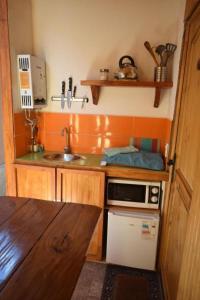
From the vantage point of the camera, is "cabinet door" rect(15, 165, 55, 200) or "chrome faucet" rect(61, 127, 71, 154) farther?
"chrome faucet" rect(61, 127, 71, 154)

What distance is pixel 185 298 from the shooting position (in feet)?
3.56

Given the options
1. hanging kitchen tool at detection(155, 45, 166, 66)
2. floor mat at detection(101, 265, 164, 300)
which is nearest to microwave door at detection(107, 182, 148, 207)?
floor mat at detection(101, 265, 164, 300)

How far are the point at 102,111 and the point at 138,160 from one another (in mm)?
719

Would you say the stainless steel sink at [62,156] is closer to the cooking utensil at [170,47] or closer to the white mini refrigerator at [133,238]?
the white mini refrigerator at [133,238]

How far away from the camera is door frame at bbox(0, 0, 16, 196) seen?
195 centimetres

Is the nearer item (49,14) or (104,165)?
(104,165)

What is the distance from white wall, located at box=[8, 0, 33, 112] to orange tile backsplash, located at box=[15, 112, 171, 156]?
0.32 m

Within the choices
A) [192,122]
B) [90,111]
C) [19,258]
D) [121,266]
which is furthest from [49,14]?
[121,266]

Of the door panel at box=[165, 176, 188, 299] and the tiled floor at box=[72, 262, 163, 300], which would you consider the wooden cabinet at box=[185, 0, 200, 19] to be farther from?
the tiled floor at box=[72, 262, 163, 300]

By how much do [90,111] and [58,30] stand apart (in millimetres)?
892

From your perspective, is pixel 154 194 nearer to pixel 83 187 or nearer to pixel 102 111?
pixel 83 187

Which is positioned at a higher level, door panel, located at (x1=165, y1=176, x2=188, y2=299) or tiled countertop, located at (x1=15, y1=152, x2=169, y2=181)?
tiled countertop, located at (x1=15, y1=152, x2=169, y2=181)

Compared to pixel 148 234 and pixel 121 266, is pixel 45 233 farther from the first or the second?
pixel 121 266

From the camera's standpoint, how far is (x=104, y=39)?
90.7 inches
